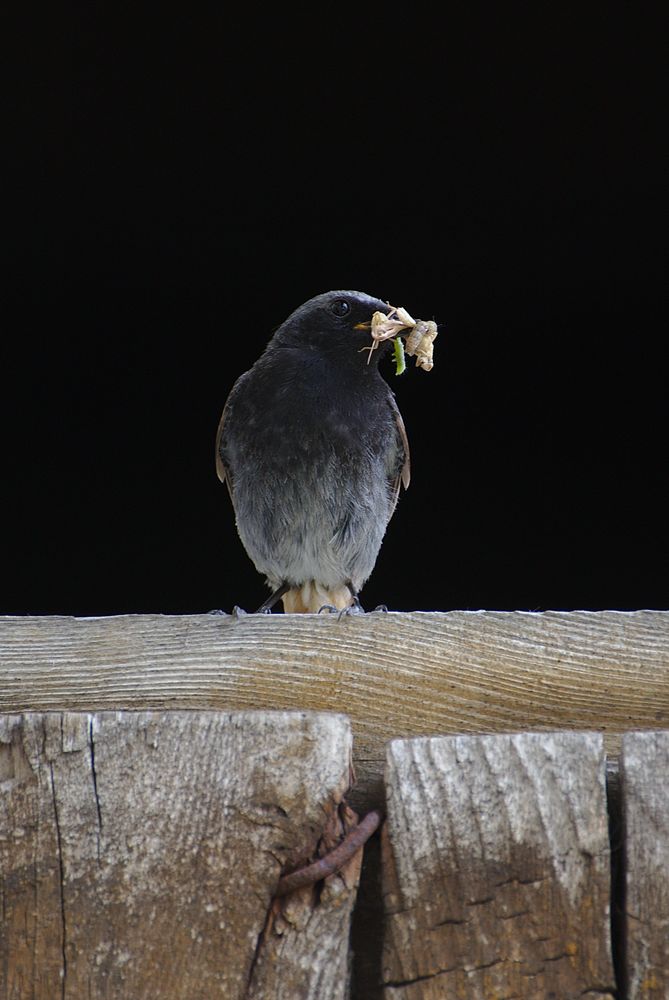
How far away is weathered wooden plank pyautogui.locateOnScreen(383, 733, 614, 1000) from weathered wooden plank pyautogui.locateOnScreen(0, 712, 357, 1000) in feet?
0.29

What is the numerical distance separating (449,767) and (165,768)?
40 centimetres

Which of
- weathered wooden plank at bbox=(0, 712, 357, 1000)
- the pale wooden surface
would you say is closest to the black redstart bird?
the pale wooden surface

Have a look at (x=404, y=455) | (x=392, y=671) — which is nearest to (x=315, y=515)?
(x=404, y=455)

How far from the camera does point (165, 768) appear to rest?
1.61m

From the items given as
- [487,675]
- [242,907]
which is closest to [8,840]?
[242,907]

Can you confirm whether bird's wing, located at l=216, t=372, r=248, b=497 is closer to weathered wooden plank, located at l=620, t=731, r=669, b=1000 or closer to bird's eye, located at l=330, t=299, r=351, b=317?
bird's eye, located at l=330, t=299, r=351, b=317

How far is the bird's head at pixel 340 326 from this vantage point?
4.64m

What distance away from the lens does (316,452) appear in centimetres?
446

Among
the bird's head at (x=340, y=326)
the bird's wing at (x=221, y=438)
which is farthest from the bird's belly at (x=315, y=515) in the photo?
the bird's head at (x=340, y=326)

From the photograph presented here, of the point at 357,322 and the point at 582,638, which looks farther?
the point at 357,322

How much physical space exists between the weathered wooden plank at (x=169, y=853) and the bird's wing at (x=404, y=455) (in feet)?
10.6

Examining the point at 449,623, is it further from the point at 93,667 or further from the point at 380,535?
the point at 380,535

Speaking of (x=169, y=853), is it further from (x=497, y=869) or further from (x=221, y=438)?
(x=221, y=438)

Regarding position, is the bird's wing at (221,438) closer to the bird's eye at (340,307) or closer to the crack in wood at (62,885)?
the bird's eye at (340,307)
